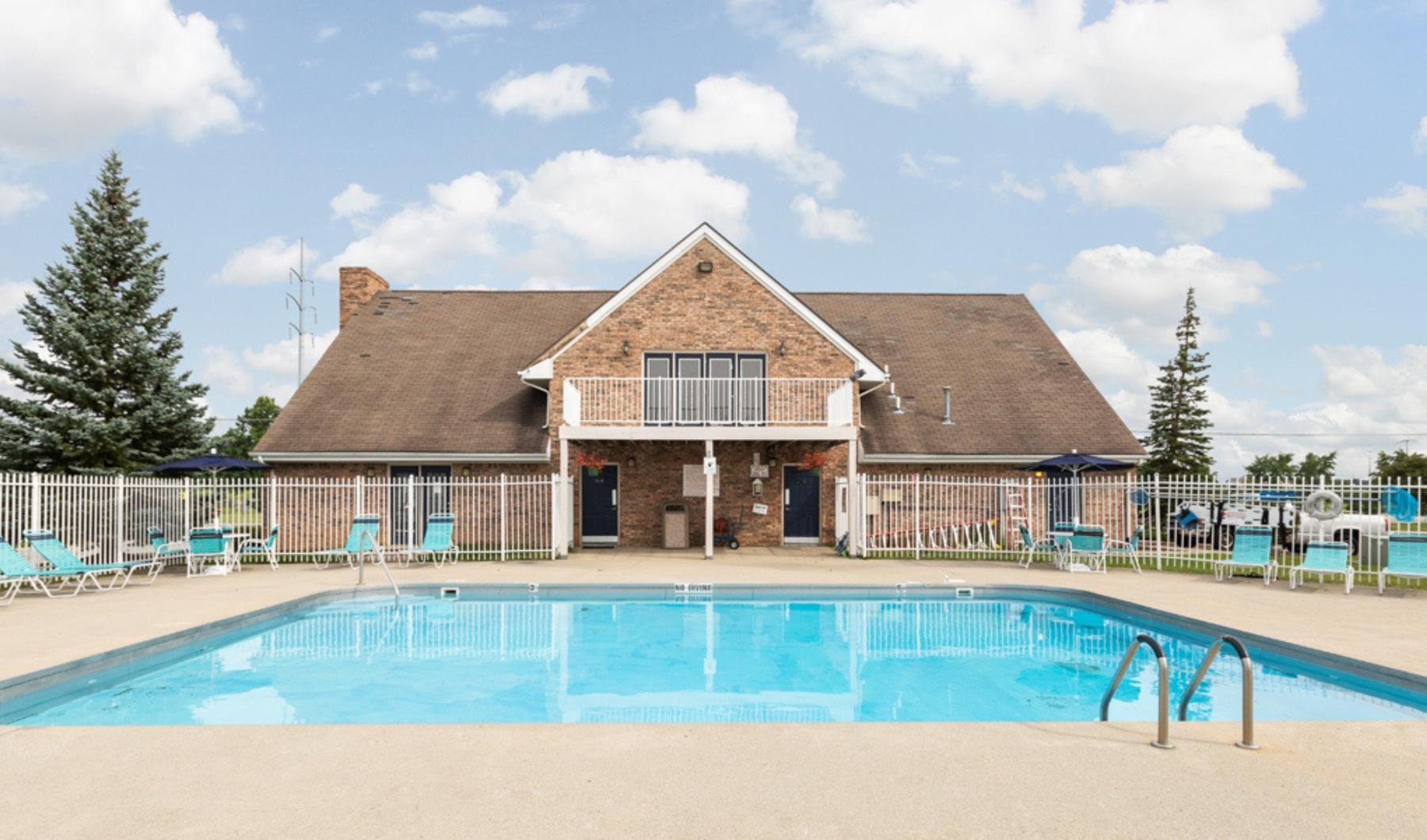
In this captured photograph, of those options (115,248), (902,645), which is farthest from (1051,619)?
(115,248)

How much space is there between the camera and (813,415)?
20.3 metres

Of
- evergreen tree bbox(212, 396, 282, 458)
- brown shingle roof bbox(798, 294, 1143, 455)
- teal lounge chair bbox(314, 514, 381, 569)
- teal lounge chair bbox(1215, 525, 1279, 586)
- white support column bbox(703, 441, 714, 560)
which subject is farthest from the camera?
evergreen tree bbox(212, 396, 282, 458)

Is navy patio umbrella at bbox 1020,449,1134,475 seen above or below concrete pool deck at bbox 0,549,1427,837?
above

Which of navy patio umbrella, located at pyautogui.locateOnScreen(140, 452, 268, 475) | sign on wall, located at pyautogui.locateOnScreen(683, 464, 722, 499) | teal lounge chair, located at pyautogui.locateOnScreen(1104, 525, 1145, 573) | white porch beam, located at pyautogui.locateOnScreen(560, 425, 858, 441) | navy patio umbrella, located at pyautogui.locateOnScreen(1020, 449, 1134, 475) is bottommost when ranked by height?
teal lounge chair, located at pyautogui.locateOnScreen(1104, 525, 1145, 573)

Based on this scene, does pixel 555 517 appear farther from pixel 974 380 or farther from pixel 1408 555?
pixel 1408 555

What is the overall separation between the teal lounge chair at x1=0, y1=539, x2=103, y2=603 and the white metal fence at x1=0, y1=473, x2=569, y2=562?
0.85 metres

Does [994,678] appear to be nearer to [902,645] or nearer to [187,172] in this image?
[902,645]

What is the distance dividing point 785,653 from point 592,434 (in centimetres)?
915

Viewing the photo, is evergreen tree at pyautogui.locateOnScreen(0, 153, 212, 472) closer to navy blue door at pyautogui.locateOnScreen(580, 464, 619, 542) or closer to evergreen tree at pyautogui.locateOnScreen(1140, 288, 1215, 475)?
navy blue door at pyautogui.locateOnScreen(580, 464, 619, 542)

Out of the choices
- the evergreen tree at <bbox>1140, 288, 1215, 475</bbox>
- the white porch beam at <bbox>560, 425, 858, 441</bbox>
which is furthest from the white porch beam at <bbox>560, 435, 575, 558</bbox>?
the evergreen tree at <bbox>1140, 288, 1215, 475</bbox>

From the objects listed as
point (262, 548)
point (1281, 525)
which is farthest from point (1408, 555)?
point (262, 548)

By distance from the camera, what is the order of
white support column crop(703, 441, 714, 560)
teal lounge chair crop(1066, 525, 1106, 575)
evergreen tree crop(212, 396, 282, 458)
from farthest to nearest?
evergreen tree crop(212, 396, 282, 458), white support column crop(703, 441, 714, 560), teal lounge chair crop(1066, 525, 1106, 575)

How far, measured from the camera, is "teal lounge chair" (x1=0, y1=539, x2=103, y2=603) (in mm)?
11977

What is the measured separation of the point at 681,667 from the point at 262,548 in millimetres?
12430
